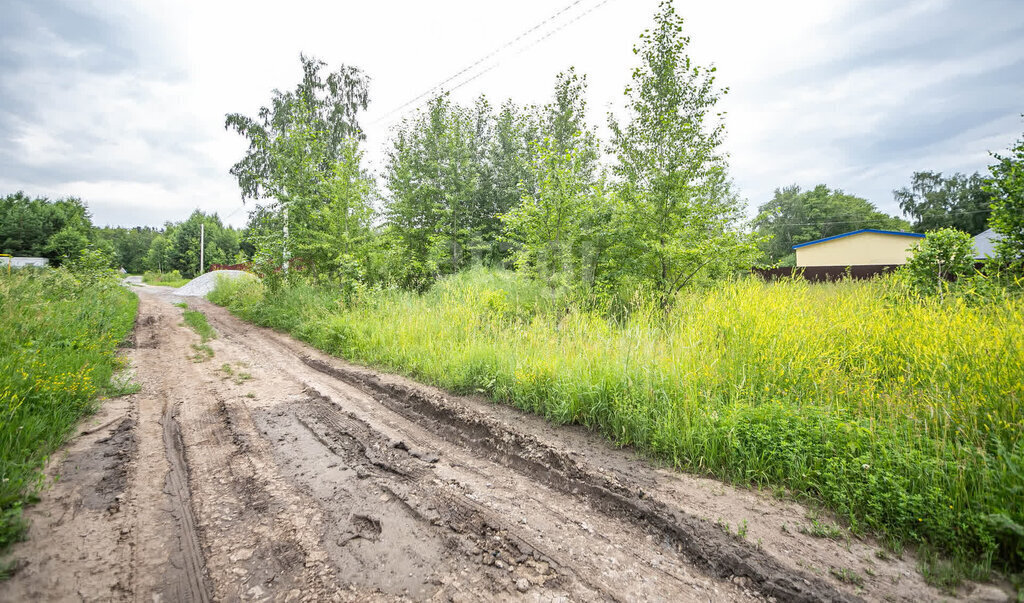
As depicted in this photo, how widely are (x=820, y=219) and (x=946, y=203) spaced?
1349 centimetres

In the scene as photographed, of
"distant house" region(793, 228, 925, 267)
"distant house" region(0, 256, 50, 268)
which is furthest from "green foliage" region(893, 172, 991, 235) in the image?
"distant house" region(0, 256, 50, 268)

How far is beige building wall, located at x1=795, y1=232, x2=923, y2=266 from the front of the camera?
2372 cm

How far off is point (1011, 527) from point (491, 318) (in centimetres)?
571

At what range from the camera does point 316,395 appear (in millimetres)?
4809

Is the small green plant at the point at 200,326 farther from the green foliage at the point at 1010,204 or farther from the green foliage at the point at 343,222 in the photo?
the green foliage at the point at 1010,204

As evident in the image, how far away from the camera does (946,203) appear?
46781mm

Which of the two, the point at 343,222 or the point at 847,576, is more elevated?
the point at 343,222

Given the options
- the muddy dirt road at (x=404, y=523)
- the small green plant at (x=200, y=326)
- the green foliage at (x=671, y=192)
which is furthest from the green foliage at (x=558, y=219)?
the small green plant at (x=200, y=326)

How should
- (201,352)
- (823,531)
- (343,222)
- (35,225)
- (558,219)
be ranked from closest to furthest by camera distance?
(823,531)
(201,352)
(558,219)
(343,222)
(35,225)

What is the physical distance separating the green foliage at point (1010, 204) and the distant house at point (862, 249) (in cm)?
2051

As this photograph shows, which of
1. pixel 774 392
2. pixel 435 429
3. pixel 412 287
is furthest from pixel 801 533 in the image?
pixel 412 287

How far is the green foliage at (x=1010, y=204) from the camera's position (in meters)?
5.02

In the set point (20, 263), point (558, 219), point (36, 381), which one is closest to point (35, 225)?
point (20, 263)

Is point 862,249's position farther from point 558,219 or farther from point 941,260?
point 558,219
